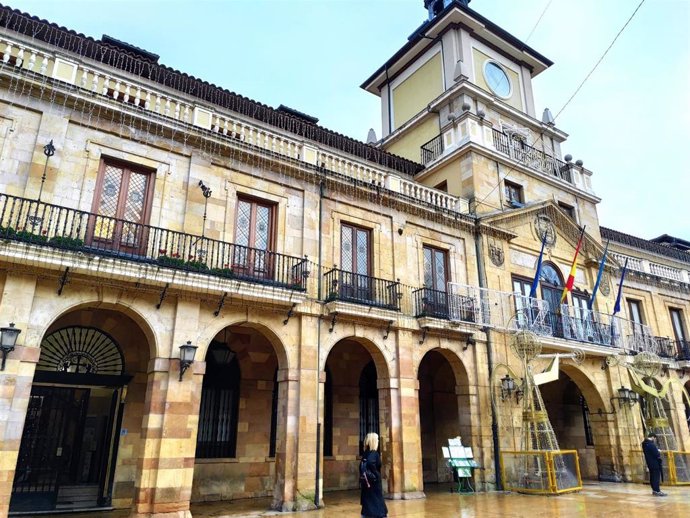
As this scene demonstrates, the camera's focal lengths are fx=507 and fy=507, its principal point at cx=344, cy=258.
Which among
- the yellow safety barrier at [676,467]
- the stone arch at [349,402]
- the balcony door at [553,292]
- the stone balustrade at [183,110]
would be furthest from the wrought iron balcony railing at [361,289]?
the yellow safety barrier at [676,467]

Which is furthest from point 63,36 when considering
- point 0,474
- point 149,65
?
point 0,474

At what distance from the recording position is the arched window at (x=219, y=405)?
39.7 feet

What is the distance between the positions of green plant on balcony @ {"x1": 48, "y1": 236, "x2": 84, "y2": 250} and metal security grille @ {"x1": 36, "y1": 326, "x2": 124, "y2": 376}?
2888 millimetres

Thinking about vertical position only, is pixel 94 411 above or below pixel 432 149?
below

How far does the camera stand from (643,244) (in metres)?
23.4

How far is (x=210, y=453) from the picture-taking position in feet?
39.4

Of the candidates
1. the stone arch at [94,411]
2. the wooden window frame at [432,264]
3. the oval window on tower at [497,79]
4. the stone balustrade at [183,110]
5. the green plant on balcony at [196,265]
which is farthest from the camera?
the oval window on tower at [497,79]

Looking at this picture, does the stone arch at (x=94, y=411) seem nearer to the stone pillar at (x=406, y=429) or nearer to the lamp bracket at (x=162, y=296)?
the lamp bracket at (x=162, y=296)

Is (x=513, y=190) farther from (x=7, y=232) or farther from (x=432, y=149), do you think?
(x=7, y=232)

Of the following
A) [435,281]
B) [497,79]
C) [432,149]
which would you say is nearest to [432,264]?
[435,281]

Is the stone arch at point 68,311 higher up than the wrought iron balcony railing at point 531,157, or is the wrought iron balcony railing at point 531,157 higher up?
the wrought iron balcony railing at point 531,157

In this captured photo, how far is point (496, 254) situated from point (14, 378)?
12.9 m

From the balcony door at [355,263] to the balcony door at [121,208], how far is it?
4.65m

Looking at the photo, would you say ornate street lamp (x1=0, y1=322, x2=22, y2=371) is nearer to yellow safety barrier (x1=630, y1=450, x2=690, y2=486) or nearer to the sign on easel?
the sign on easel
